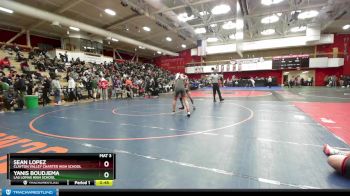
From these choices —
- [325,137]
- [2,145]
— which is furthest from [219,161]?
[2,145]

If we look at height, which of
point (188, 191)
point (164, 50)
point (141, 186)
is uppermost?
point (164, 50)

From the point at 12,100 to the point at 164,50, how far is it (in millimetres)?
22812

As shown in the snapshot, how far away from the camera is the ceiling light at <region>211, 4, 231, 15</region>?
16.3 meters

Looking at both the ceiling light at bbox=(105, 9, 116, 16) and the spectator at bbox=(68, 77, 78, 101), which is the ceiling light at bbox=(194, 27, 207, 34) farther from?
the spectator at bbox=(68, 77, 78, 101)

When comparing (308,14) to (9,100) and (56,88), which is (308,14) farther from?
(9,100)

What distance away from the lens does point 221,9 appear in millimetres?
16859

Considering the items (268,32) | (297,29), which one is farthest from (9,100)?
(297,29)

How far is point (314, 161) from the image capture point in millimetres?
2861

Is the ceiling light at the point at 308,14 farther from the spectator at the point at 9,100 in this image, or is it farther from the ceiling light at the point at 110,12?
the spectator at the point at 9,100

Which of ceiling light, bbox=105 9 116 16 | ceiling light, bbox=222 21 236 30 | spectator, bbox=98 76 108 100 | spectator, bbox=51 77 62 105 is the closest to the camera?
spectator, bbox=51 77 62 105

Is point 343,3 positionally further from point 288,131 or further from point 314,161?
point 314,161

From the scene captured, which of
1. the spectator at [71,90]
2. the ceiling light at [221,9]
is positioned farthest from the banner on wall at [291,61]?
the spectator at [71,90]
